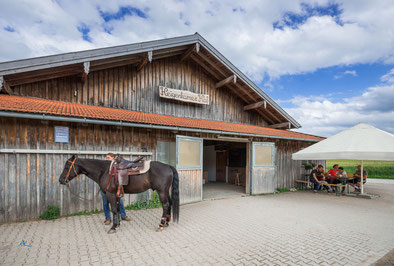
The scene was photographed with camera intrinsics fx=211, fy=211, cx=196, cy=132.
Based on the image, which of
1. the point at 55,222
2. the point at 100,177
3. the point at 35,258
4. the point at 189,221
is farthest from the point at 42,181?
the point at 189,221

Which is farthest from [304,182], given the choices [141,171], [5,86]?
[5,86]

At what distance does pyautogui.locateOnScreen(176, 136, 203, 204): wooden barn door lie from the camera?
7301 mm

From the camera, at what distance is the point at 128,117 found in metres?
6.40

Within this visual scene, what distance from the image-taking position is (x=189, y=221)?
216 inches

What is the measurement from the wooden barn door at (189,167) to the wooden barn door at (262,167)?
2.68 meters

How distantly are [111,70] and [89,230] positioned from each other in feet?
18.2

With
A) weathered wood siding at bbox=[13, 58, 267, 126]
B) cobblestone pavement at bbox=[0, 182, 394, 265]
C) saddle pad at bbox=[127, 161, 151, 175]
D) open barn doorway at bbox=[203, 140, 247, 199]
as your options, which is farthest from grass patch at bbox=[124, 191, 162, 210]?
open barn doorway at bbox=[203, 140, 247, 199]

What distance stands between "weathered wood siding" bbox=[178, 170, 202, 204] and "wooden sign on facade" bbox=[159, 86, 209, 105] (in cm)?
322

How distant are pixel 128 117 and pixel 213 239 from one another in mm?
4143

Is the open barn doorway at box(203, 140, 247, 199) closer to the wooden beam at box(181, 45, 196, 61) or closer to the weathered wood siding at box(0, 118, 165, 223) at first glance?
the wooden beam at box(181, 45, 196, 61)

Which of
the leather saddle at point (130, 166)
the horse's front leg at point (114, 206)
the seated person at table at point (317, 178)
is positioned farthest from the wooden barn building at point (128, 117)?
the horse's front leg at point (114, 206)

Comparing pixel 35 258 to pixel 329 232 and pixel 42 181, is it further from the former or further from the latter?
pixel 329 232

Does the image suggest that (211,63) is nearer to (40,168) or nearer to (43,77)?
(43,77)

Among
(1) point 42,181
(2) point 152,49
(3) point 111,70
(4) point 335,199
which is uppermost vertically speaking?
(2) point 152,49
